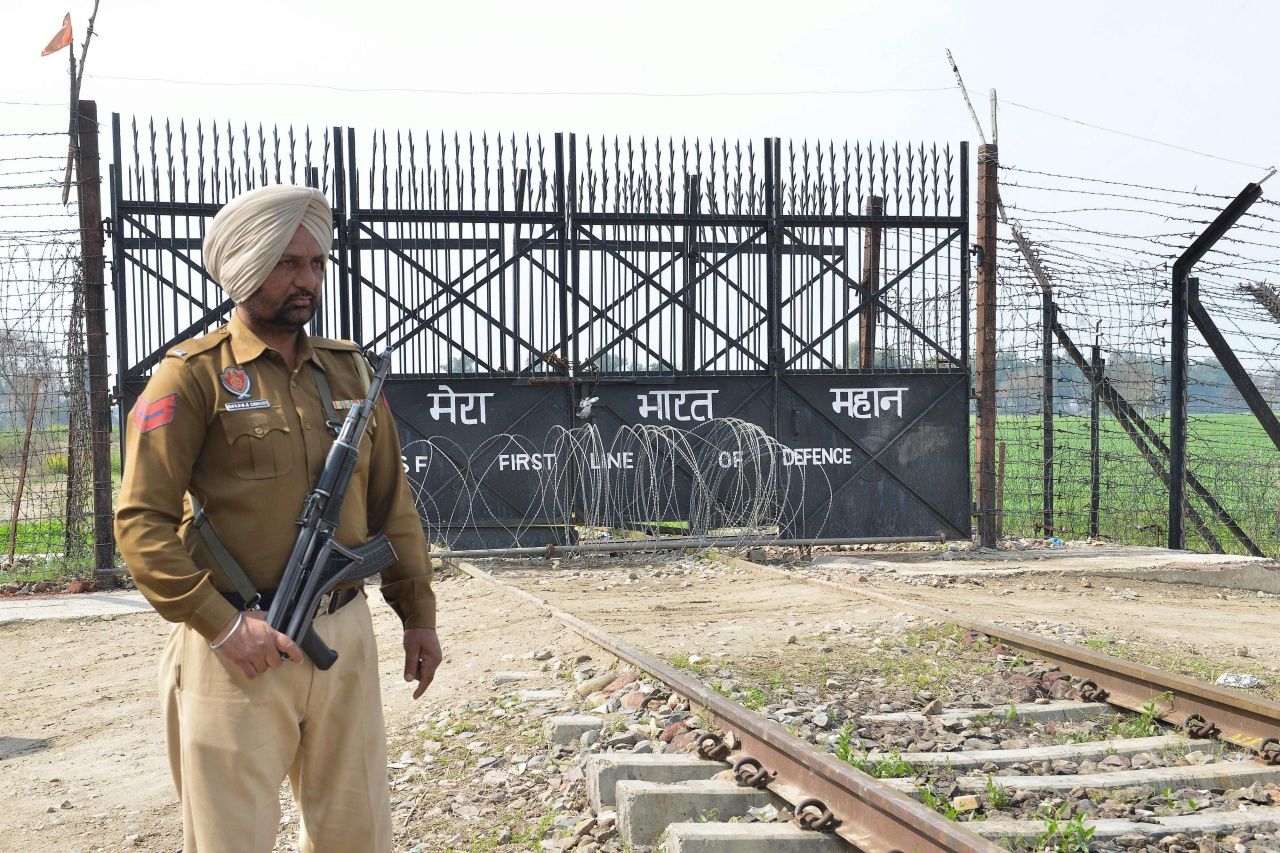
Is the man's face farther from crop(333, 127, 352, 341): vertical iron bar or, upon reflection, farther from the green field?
the green field

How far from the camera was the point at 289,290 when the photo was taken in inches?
123

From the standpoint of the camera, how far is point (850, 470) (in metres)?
13.9

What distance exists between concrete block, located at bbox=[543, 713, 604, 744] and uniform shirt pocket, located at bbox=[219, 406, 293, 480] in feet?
9.44

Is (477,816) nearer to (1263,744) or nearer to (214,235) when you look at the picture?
(214,235)

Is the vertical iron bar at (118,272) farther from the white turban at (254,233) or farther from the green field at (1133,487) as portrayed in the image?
the white turban at (254,233)

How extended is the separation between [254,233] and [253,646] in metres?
0.98

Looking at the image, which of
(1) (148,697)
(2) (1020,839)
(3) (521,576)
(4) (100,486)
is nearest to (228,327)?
(2) (1020,839)

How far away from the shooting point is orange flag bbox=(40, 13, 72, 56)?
40.1ft

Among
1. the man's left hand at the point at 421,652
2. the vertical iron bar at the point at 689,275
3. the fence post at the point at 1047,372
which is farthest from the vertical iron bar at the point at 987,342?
the man's left hand at the point at 421,652

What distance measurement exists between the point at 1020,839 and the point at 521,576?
327 inches

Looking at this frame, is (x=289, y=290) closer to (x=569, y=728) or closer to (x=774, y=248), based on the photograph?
(x=569, y=728)

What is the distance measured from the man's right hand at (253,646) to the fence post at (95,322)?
396 inches

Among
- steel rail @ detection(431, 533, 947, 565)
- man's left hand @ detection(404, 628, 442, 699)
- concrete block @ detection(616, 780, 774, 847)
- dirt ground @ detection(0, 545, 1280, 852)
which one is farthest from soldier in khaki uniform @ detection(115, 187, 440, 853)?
steel rail @ detection(431, 533, 947, 565)

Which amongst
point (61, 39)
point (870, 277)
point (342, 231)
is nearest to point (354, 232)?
point (342, 231)
